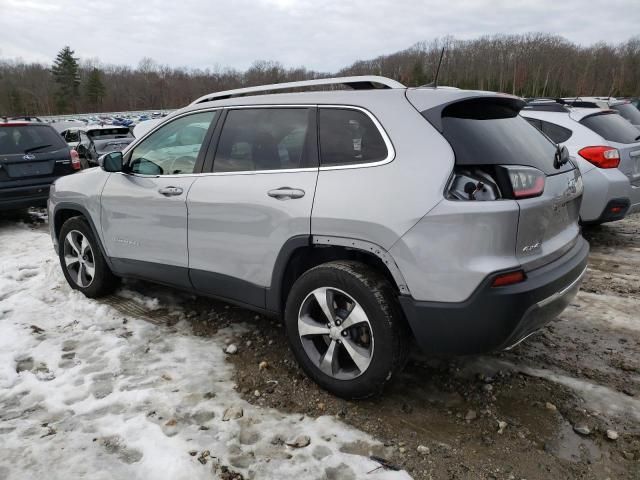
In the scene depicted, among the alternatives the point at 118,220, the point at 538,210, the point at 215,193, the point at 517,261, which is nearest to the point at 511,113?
the point at 538,210

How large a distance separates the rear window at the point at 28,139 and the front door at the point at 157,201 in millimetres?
4358

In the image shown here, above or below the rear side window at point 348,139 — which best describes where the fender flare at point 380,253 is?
below

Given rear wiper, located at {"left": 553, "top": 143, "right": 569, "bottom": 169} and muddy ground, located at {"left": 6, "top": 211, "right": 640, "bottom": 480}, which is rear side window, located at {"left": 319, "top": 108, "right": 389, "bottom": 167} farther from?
muddy ground, located at {"left": 6, "top": 211, "right": 640, "bottom": 480}

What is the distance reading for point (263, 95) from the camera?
3.44 metres

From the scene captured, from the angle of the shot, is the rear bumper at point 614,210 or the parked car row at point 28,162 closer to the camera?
the rear bumper at point 614,210

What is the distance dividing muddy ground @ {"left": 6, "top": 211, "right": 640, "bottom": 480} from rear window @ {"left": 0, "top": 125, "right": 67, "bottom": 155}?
4.93m

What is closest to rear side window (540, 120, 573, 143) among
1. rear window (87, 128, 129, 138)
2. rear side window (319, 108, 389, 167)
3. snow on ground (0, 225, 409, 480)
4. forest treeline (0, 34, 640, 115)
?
rear side window (319, 108, 389, 167)

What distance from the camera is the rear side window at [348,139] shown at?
2682 millimetres

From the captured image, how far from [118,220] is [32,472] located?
2.16 meters

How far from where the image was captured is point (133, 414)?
2.76 metres

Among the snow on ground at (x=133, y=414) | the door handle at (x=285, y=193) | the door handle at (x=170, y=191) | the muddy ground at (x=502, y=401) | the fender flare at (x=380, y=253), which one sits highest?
the door handle at (x=285, y=193)

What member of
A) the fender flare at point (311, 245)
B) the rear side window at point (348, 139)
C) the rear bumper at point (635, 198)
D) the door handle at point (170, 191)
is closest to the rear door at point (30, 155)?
the door handle at point (170, 191)

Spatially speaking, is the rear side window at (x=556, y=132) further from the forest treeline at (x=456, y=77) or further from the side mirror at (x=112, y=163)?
the forest treeline at (x=456, y=77)

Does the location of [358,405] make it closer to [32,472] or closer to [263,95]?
[32,472]
